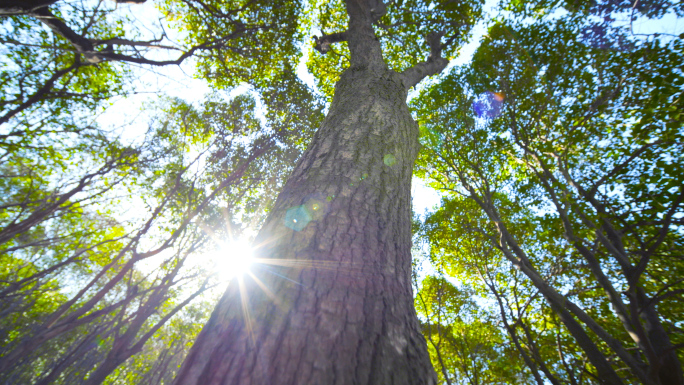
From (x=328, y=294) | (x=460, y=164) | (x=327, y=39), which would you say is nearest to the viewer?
(x=328, y=294)

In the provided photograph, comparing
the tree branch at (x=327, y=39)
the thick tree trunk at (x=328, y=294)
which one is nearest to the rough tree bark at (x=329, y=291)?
the thick tree trunk at (x=328, y=294)

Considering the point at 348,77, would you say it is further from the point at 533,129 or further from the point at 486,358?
the point at 486,358

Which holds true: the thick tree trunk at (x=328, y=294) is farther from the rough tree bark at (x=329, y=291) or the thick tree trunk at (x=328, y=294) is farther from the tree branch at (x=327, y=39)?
the tree branch at (x=327, y=39)

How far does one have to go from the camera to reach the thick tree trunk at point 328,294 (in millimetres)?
722

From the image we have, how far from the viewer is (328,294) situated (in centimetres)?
90

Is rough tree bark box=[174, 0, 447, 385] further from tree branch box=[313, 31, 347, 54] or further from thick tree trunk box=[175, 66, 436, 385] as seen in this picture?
tree branch box=[313, 31, 347, 54]

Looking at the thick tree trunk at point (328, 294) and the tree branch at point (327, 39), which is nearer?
the thick tree trunk at point (328, 294)

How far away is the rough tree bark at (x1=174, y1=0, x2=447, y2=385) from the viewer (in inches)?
28.5

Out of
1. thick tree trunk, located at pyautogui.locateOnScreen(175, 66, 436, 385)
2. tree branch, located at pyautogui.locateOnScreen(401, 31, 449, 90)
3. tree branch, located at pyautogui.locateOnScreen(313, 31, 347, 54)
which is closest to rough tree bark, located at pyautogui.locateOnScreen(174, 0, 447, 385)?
thick tree trunk, located at pyautogui.locateOnScreen(175, 66, 436, 385)

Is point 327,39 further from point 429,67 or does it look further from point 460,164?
point 460,164

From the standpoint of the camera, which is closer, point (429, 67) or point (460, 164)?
point (429, 67)

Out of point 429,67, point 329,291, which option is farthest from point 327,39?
point 329,291

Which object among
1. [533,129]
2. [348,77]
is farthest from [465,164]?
[348,77]

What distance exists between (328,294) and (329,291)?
0.5 inches
